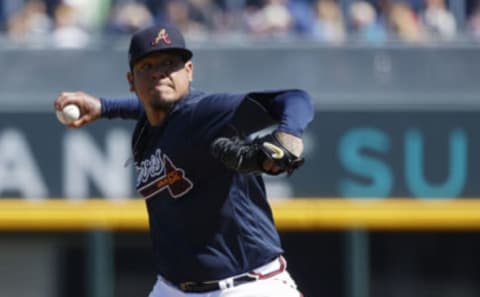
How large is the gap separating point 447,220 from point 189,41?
7.66ft

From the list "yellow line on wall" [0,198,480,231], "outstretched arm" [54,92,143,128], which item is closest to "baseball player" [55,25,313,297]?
"outstretched arm" [54,92,143,128]

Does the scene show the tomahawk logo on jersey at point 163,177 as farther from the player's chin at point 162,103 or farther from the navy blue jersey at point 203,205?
the player's chin at point 162,103

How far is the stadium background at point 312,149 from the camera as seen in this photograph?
10.2 m

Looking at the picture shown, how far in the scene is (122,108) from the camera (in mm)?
5645

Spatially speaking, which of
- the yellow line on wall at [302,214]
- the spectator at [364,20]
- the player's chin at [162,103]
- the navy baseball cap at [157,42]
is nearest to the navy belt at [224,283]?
the player's chin at [162,103]

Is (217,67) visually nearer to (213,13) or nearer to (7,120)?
(213,13)

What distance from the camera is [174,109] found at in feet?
16.7

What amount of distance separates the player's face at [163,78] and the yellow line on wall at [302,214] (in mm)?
5094

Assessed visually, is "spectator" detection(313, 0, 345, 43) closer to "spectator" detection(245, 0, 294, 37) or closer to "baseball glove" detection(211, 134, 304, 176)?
"spectator" detection(245, 0, 294, 37)

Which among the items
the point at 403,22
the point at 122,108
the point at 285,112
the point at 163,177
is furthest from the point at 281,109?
the point at 403,22

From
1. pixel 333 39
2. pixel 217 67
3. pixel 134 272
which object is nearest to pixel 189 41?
pixel 217 67

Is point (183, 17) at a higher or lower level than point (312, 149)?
higher

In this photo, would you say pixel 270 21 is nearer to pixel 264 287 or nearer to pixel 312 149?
pixel 312 149

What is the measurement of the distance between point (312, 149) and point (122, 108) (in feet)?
15.6
